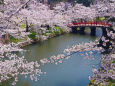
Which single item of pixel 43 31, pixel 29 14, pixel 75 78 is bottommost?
pixel 75 78

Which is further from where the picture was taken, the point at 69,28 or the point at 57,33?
the point at 69,28

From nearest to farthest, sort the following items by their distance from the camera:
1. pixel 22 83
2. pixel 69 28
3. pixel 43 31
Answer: pixel 22 83
pixel 43 31
pixel 69 28

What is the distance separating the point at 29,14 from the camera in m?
18.2

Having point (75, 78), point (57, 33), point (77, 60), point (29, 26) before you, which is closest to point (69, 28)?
point (57, 33)

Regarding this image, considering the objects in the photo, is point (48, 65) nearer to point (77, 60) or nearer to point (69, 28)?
point (77, 60)

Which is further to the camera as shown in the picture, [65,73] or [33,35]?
[33,35]

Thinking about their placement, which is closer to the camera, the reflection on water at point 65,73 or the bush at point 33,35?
the reflection on water at point 65,73

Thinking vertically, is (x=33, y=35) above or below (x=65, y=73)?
above

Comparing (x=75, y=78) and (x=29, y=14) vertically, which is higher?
(x=29, y=14)

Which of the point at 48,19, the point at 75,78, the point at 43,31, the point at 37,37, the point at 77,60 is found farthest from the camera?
the point at 48,19

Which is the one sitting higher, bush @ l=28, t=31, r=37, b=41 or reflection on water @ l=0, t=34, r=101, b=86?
bush @ l=28, t=31, r=37, b=41

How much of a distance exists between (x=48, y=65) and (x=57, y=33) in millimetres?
11196

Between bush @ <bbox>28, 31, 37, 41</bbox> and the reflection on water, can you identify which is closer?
the reflection on water

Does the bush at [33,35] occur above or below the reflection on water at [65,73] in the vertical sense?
above
